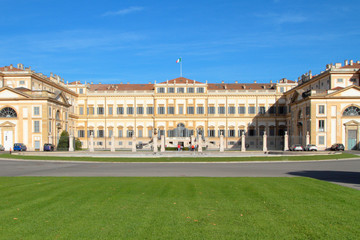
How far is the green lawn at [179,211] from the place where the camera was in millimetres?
8250

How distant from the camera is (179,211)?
32.8 feet

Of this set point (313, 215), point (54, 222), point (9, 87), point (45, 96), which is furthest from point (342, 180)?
point (9, 87)

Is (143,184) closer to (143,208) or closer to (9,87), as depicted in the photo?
(143,208)

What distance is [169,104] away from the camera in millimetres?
77938

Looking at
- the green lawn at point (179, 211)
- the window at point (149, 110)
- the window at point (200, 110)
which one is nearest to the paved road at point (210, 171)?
the green lawn at point (179, 211)

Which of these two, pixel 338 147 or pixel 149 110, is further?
pixel 149 110

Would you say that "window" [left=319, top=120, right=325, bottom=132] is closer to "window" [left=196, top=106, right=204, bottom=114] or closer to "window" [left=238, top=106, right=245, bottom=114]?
"window" [left=238, top=106, right=245, bottom=114]

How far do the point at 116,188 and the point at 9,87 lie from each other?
169 ft

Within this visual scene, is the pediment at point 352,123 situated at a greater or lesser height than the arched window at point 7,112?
lesser

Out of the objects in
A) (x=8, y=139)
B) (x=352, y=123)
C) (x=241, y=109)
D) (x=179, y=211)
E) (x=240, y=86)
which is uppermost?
(x=240, y=86)

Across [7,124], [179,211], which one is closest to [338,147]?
[179,211]

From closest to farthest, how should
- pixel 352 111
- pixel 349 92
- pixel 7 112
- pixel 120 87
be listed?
1. pixel 349 92
2. pixel 352 111
3. pixel 7 112
4. pixel 120 87

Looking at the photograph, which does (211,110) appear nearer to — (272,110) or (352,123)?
(272,110)

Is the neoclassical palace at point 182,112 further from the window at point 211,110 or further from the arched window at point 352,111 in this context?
the arched window at point 352,111
